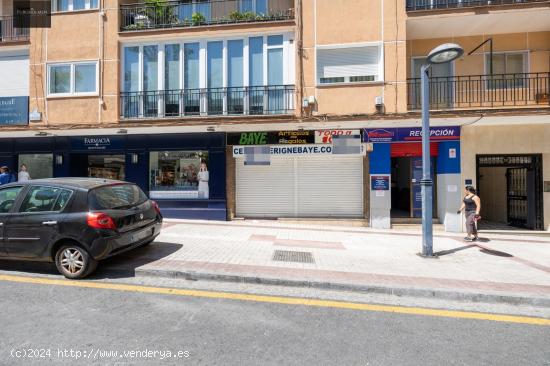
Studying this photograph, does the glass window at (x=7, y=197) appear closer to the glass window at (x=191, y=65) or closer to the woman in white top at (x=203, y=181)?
the woman in white top at (x=203, y=181)

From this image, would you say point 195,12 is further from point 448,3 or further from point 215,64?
point 448,3

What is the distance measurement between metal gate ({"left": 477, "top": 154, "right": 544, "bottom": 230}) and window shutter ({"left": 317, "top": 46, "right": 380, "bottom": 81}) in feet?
16.1

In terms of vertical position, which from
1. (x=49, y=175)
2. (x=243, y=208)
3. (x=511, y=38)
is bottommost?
(x=243, y=208)

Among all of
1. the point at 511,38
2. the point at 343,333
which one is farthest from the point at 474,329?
the point at 511,38

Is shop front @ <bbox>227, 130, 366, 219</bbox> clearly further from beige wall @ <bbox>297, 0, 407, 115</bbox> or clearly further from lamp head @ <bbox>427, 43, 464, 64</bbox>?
lamp head @ <bbox>427, 43, 464, 64</bbox>

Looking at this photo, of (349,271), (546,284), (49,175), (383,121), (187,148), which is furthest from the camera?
(49,175)

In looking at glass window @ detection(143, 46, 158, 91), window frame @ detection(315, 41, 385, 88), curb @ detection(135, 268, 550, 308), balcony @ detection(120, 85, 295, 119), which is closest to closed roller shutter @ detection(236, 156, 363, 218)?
balcony @ detection(120, 85, 295, 119)

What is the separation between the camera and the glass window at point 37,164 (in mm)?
12617

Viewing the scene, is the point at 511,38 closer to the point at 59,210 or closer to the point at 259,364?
the point at 259,364

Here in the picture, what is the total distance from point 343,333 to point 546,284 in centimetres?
397

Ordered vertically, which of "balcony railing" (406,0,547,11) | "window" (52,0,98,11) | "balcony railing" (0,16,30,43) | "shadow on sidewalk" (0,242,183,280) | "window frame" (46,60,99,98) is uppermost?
"window" (52,0,98,11)

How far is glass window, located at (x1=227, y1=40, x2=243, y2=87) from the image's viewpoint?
1102 cm

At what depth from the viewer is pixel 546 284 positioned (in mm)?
5008

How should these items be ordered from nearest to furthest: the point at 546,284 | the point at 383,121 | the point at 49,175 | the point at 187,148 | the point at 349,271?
the point at 546,284, the point at 349,271, the point at 383,121, the point at 187,148, the point at 49,175
